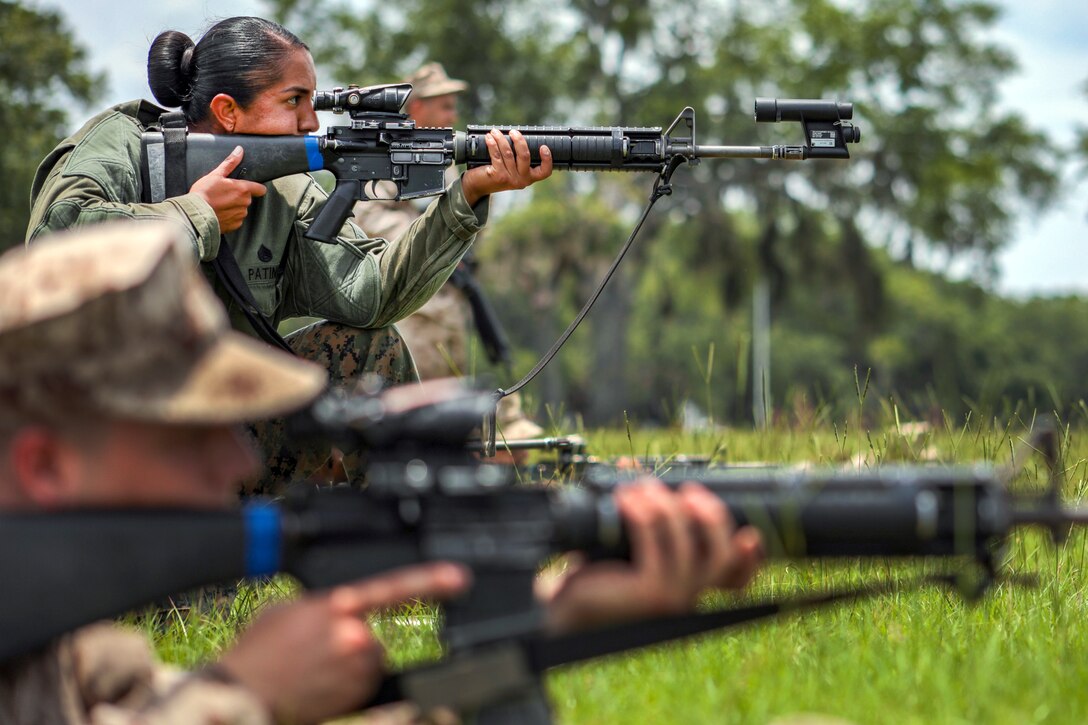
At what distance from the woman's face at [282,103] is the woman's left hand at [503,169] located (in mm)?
688

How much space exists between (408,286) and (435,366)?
4.16 meters

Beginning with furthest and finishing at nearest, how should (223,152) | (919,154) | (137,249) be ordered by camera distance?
(919,154) → (223,152) → (137,249)

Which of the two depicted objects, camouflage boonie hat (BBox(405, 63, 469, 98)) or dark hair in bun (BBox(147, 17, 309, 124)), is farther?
camouflage boonie hat (BBox(405, 63, 469, 98))

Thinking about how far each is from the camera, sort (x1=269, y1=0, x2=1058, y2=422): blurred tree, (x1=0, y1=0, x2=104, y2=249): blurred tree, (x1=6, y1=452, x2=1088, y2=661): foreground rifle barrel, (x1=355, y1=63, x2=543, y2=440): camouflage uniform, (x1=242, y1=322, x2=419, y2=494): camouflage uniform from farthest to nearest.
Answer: (x1=269, y1=0, x2=1058, y2=422): blurred tree, (x1=0, y1=0, x2=104, y2=249): blurred tree, (x1=355, y1=63, x2=543, y2=440): camouflage uniform, (x1=242, y1=322, x2=419, y2=494): camouflage uniform, (x1=6, y1=452, x2=1088, y2=661): foreground rifle barrel

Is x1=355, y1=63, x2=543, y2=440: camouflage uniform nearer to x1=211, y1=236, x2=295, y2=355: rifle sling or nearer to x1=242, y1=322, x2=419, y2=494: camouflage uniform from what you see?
x1=242, y1=322, x2=419, y2=494: camouflage uniform

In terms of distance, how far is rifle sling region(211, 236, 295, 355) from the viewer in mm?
4383

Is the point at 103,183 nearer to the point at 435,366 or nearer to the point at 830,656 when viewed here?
the point at 830,656

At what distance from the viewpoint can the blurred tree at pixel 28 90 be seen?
21688mm

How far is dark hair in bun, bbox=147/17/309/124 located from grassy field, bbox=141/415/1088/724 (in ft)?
6.09

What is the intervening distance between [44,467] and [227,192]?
246cm

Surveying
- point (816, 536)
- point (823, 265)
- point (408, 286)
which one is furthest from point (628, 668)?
point (823, 265)

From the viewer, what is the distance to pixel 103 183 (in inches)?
164

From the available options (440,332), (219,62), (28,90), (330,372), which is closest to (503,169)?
(330,372)

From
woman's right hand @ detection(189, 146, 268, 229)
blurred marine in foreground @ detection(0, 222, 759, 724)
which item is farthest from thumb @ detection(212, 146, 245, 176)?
blurred marine in foreground @ detection(0, 222, 759, 724)
